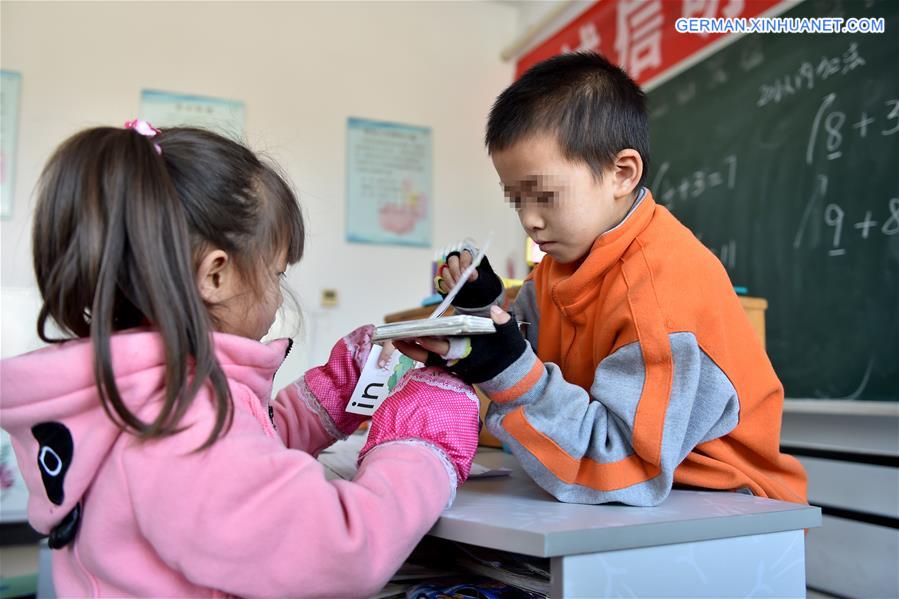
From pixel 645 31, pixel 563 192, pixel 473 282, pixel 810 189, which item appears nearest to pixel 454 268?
pixel 473 282

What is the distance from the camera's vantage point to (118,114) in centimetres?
281

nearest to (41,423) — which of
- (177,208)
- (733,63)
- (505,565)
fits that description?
(177,208)

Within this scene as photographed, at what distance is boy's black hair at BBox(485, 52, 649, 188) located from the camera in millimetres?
865

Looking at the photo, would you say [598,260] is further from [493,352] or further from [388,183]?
[388,183]

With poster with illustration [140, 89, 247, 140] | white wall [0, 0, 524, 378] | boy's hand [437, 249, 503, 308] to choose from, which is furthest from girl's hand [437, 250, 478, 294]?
poster with illustration [140, 89, 247, 140]

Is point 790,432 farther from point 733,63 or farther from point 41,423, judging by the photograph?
point 41,423

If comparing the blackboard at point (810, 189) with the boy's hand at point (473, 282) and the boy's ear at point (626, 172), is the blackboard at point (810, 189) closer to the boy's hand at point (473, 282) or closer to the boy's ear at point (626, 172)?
the boy's ear at point (626, 172)

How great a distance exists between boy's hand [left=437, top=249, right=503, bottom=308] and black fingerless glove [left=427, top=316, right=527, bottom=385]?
19 cm

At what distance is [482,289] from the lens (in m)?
0.88

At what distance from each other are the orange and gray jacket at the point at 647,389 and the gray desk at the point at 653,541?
5 centimetres

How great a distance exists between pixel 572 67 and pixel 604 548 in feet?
2.01

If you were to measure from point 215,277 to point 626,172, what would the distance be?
515 millimetres

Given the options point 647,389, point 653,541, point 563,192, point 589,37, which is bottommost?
point 653,541

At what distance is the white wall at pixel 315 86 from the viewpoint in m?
2.73
